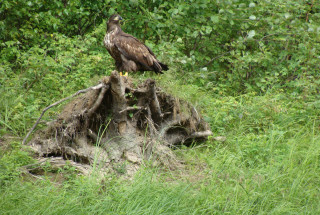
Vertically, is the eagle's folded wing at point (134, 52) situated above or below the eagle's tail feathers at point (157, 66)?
above

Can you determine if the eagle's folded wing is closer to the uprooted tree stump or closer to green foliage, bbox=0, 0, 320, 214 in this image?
green foliage, bbox=0, 0, 320, 214

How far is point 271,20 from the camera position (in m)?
8.04

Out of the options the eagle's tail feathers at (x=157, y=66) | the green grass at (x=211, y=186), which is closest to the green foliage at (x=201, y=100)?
the green grass at (x=211, y=186)

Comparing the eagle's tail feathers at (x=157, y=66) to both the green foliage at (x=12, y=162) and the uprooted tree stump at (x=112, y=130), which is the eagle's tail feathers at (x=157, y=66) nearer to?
the uprooted tree stump at (x=112, y=130)

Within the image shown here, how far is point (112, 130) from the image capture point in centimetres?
524

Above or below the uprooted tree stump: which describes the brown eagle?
above

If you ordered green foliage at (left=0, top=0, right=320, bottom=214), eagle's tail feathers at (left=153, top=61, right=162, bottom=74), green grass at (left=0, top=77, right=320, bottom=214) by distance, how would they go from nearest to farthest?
green grass at (left=0, top=77, right=320, bottom=214)
green foliage at (left=0, top=0, right=320, bottom=214)
eagle's tail feathers at (left=153, top=61, right=162, bottom=74)

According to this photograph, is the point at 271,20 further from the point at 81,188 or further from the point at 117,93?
the point at 81,188

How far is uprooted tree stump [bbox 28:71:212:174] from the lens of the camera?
493 centimetres

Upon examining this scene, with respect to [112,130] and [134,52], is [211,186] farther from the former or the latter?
[134,52]

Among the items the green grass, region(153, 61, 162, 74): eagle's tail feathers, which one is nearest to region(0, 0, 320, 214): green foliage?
the green grass

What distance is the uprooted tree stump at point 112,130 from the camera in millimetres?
4930

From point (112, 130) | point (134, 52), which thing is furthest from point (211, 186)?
point (134, 52)

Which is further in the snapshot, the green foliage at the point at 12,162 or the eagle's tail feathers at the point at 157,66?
the eagle's tail feathers at the point at 157,66
